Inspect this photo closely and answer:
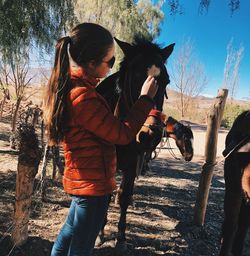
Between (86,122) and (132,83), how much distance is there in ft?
4.56

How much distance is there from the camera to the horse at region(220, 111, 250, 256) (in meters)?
2.43

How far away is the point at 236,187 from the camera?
261 cm

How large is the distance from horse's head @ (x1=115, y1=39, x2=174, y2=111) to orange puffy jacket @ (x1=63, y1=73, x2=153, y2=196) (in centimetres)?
119

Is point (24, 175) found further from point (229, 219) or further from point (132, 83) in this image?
point (229, 219)

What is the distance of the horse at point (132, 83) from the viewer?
2.95 m

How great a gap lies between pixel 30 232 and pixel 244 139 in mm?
2364

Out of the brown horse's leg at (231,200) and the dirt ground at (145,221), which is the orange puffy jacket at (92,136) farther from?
the dirt ground at (145,221)

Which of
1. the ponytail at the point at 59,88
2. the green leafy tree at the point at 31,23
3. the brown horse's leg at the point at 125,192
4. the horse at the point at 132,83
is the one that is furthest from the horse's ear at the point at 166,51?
the green leafy tree at the point at 31,23

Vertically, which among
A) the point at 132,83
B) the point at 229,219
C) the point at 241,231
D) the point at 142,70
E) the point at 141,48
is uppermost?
the point at 141,48

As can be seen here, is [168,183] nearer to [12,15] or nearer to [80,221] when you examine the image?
[12,15]

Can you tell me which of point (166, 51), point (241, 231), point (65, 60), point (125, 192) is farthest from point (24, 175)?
point (241, 231)

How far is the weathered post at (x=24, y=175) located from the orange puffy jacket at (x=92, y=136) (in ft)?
3.98

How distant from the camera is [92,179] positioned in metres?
1.77

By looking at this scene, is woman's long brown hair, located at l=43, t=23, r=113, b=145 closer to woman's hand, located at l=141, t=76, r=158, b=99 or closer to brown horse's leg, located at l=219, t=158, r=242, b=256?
woman's hand, located at l=141, t=76, r=158, b=99
